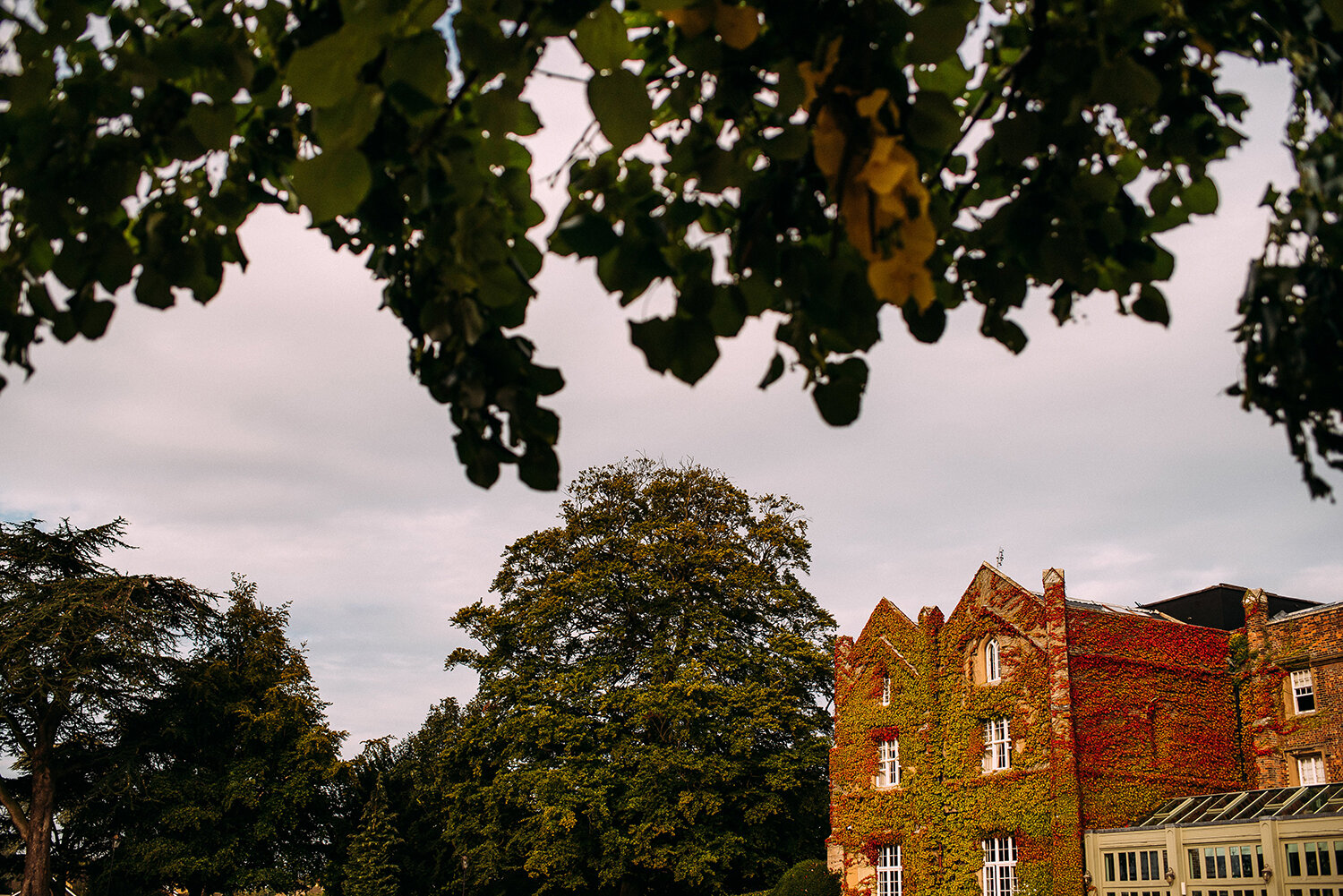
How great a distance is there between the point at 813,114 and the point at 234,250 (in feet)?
5.97

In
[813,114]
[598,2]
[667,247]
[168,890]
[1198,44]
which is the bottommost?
[168,890]

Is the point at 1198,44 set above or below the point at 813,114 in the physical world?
above

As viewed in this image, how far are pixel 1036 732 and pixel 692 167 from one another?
26209 millimetres

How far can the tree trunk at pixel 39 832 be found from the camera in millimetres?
28422

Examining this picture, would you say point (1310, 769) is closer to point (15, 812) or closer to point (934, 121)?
point (934, 121)

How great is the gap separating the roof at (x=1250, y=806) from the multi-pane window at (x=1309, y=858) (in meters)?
0.70

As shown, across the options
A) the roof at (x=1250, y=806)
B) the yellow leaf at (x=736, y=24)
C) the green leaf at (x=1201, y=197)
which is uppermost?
the green leaf at (x=1201, y=197)

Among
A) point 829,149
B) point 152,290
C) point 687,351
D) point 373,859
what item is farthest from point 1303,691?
point 152,290

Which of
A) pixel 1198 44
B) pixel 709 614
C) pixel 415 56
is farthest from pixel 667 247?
pixel 709 614

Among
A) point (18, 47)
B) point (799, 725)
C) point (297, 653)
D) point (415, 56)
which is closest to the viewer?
point (415, 56)

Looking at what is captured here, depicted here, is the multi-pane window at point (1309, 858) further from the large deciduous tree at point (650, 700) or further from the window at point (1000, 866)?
the large deciduous tree at point (650, 700)

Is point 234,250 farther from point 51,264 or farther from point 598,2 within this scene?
point 598,2

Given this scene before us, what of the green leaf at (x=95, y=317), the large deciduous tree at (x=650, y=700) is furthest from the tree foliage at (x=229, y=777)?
the green leaf at (x=95, y=317)

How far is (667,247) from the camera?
2.25 metres
